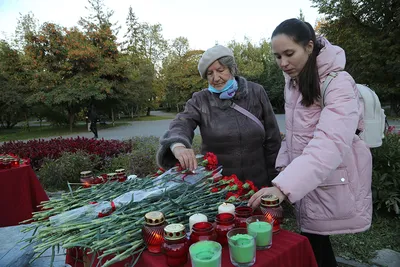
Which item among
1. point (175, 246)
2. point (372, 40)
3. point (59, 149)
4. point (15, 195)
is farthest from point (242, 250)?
point (372, 40)

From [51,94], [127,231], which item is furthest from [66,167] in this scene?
[51,94]

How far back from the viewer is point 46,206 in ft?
5.02

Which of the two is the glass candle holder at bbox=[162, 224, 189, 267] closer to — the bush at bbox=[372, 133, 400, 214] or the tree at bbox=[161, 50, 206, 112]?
the bush at bbox=[372, 133, 400, 214]

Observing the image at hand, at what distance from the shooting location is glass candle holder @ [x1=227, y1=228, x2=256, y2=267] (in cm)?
108

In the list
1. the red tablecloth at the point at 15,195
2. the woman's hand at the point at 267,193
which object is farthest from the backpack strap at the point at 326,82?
the red tablecloth at the point at 15,195

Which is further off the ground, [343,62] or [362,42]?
[362,42]

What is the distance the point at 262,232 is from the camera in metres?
1.20

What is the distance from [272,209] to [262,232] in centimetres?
14

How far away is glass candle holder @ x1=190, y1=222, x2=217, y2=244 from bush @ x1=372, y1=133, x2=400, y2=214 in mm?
3534

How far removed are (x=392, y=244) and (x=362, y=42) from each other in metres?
19.4

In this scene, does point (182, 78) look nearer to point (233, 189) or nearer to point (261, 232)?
point (233, 189)

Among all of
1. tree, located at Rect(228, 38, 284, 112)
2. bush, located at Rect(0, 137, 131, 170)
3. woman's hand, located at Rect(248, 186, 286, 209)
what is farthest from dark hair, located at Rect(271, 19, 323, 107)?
tree, located at Rect(228, 38, 284, 112)

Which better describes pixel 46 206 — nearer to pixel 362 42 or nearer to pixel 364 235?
pixel 364 235

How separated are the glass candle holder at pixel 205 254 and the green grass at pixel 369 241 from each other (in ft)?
8.85
